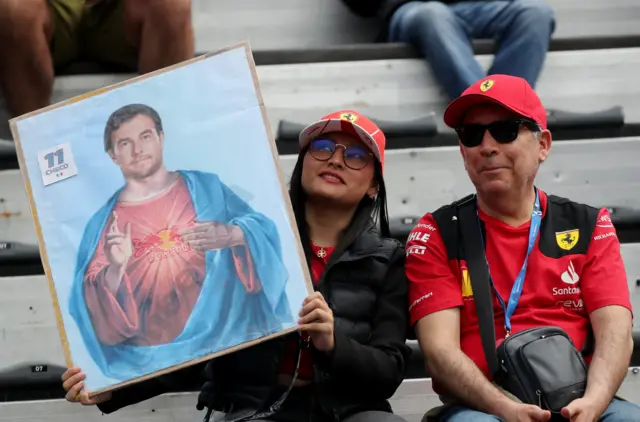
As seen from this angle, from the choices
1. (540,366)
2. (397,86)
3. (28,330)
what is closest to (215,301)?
(540,366)

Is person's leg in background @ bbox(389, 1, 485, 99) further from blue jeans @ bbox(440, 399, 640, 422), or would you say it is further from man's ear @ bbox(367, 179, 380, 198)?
blue jeans @ bbox(440, 399, 640, 422)

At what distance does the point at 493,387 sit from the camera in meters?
1.72

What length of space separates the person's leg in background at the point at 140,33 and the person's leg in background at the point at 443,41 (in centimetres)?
74

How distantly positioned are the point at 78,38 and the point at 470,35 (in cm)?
122

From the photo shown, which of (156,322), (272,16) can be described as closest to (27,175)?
(156,322)

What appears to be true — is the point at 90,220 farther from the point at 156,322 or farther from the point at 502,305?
the point at 502,305

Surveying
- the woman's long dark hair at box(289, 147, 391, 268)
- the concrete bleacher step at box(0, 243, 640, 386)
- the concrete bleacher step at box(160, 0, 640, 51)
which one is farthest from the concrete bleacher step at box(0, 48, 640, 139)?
the woman's long dark hair at box(289, 147, 391, 268)

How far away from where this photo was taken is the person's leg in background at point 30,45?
7.88 ft

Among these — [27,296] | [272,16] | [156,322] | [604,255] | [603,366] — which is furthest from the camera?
[272,16]

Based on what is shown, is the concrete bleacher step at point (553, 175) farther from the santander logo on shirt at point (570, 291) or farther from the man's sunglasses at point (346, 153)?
the santander logo on shirt at point (570, 291)

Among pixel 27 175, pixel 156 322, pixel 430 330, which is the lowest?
pixel 430 330

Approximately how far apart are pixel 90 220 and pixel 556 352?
88 cm

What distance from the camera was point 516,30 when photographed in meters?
2.83

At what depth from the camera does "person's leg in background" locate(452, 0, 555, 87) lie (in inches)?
110
